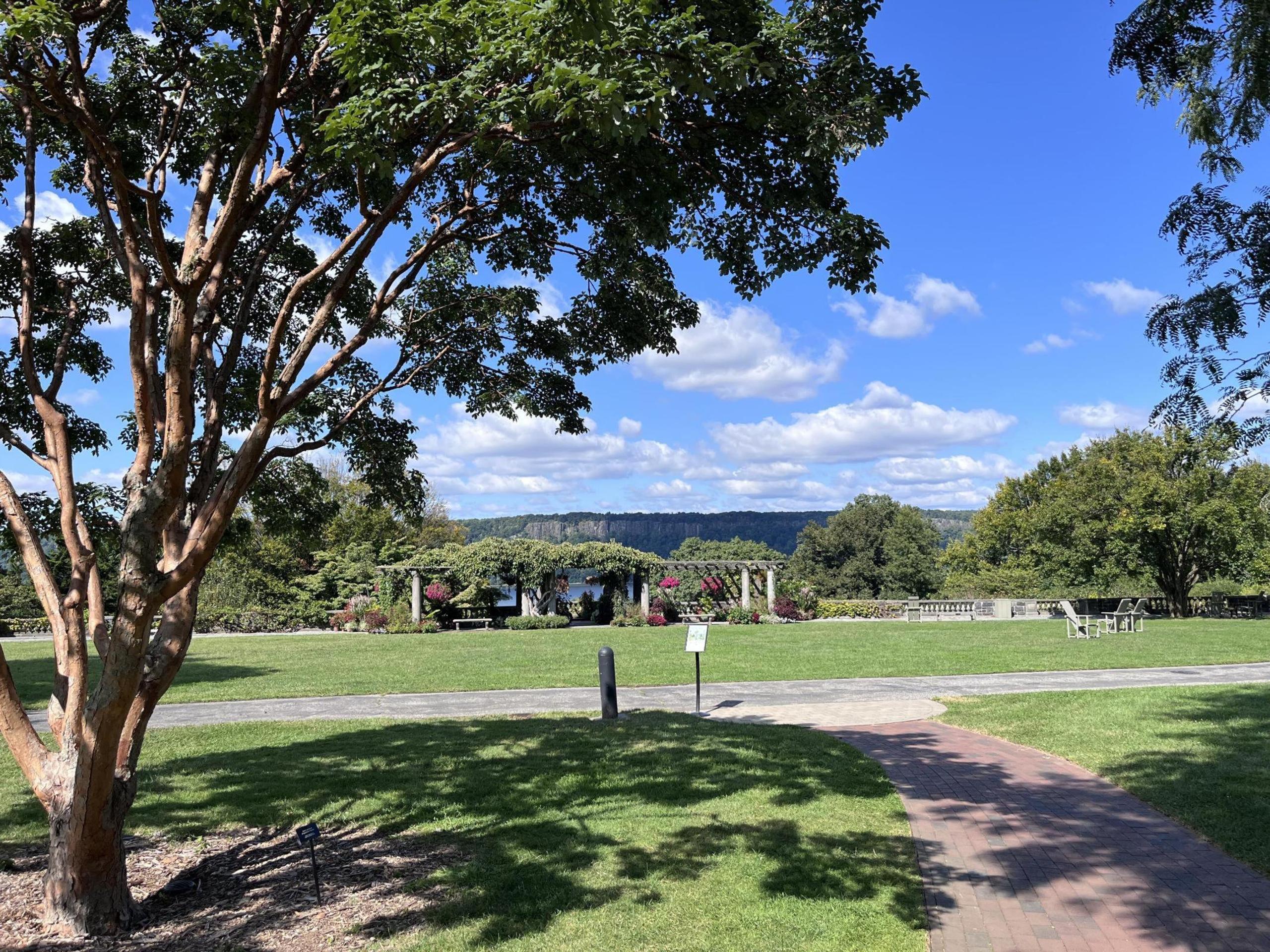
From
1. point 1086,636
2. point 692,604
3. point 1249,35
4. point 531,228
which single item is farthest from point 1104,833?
point 692,604

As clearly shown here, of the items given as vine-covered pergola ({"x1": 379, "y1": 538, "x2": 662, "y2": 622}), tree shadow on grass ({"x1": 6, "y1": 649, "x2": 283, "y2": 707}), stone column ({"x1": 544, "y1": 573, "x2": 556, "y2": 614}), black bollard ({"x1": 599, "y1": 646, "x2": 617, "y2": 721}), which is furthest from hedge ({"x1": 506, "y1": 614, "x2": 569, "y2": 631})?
black bollard ({"x1": 599, "y1": 646, "x2": 617, "y2": 721})

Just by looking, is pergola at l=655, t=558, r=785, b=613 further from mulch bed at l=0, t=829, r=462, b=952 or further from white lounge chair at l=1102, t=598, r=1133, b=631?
mulch bed at l=0, t=829, r=462, b=952

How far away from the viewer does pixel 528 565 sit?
103 feet

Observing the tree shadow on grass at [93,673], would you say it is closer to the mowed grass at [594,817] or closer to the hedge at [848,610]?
the mowed grass at [594,817]

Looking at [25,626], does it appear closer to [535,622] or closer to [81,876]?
[535,622]

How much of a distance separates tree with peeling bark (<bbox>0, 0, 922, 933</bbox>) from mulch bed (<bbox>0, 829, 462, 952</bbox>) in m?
0.35

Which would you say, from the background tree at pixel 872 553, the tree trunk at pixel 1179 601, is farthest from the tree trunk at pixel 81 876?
the background tree at pixel 872 553

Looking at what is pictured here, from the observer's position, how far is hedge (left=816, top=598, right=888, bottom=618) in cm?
3531

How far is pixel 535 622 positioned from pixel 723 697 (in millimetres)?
17695

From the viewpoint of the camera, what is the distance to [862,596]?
2677 inches

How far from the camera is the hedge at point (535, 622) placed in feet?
98.9

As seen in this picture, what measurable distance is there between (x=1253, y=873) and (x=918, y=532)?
72.1m

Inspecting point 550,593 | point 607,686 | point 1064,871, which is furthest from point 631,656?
point 1064,871

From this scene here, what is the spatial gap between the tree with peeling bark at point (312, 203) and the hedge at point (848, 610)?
29.1 meters
